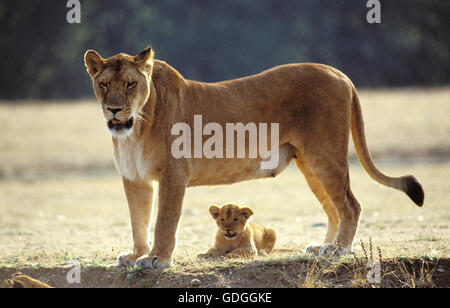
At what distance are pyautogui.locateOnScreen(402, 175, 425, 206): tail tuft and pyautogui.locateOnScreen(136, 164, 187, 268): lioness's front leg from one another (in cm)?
210

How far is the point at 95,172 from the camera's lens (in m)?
17.8

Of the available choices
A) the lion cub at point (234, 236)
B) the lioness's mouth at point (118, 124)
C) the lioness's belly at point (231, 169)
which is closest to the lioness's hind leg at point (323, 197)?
the lioness's belly at point (231, 169)

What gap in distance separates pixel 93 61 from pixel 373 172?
9.13 feet

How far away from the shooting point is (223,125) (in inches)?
252

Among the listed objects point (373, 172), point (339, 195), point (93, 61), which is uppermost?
point (93, 61)

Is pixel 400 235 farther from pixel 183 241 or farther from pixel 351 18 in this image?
pixel 351 18

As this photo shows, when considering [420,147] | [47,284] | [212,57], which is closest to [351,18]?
[212,57]

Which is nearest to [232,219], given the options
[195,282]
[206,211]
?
[195,282]

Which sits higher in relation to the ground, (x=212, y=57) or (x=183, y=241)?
(x=212, y=57)

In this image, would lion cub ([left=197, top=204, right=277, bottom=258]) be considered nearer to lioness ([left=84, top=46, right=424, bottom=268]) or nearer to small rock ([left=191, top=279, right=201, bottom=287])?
lioness ([left=84, top=46, right=424, bottom=268])

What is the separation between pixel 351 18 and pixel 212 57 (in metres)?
7.70

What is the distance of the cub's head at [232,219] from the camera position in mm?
7035

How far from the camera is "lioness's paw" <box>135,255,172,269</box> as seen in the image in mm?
5828

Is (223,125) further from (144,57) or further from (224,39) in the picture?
(224,39)
